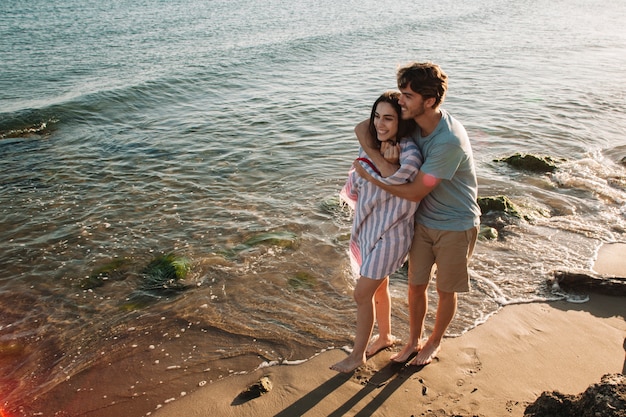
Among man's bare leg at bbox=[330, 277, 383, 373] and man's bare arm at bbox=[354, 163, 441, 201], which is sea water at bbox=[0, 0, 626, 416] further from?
man's bare arm at bbox=[354, 163, 441, 201]

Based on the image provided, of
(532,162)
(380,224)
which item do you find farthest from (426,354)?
(532,162)

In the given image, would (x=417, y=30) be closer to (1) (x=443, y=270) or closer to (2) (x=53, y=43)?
(2) (x=53, y=43)

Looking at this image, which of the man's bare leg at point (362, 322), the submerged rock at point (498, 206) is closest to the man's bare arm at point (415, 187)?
the man's bare leg at point (362, 322)

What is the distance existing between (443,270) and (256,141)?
8041 millimetres

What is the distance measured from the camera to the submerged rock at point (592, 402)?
2955 millimetres

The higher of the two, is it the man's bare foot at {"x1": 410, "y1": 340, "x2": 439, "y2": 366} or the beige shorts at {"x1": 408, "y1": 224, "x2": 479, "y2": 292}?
the beige shorts at {"x1": 408, "y1": 224, "x2": 479, "y2": 292}

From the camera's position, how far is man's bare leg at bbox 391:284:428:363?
4.33 meters

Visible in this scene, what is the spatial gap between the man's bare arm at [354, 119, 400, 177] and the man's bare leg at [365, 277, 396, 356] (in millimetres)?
1146

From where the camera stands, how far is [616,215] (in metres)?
7.48

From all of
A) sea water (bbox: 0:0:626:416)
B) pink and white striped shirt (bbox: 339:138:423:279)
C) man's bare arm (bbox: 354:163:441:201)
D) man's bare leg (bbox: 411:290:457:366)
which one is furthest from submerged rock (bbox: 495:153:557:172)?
A: man's bare arm (bbox: 354:163:441:201)

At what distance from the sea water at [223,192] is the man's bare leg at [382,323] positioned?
36 centimetres

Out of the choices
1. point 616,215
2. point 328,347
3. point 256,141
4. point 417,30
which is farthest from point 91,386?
point 417,30

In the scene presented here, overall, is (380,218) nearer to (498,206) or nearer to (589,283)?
(589,283)

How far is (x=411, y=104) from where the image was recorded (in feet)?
11.9
